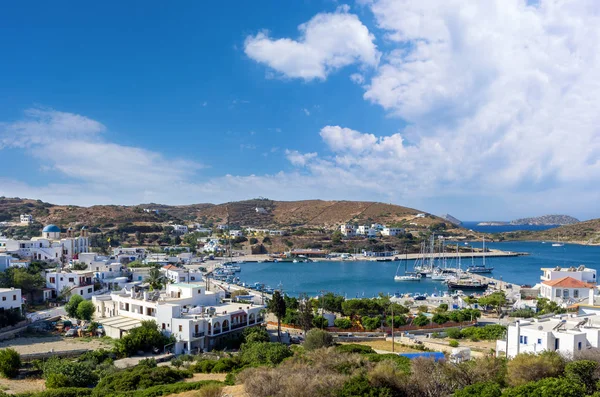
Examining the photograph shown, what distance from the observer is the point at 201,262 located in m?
82.3

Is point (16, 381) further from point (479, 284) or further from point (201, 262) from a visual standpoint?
point (201, 262)

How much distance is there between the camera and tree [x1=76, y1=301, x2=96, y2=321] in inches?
1257

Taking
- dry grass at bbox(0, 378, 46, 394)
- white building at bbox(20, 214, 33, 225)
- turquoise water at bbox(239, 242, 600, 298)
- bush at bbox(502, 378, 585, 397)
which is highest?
white building at bbox(20, 214, 33, 225)

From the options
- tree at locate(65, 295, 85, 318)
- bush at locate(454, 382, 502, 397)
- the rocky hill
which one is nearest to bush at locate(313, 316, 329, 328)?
tree at locate(65, 295, 85, 318)

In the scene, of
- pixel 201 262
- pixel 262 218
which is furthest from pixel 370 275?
pixel 262 218

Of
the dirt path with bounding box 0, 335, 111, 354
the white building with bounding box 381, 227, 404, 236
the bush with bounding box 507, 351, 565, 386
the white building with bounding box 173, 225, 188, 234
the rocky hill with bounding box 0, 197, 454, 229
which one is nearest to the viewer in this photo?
the bush with bounding box 507, 351, 565, 386

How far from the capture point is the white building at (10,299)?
99.2 ft

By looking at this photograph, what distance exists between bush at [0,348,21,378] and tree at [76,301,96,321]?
1022 centimetres

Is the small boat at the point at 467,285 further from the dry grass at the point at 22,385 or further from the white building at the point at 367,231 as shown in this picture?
the white building at the point at 367,231

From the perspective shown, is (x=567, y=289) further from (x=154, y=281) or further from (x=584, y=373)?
(x=154, y=281)

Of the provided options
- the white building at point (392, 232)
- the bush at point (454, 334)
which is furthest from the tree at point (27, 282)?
the white building at point (392, 232)

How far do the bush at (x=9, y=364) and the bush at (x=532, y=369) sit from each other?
63.8 feet

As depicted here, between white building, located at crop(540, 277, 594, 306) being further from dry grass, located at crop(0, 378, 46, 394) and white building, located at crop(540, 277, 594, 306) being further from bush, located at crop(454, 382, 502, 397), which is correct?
dry grass, located at crop(0, 378, 46, 394)

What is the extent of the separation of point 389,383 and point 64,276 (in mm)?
33990
